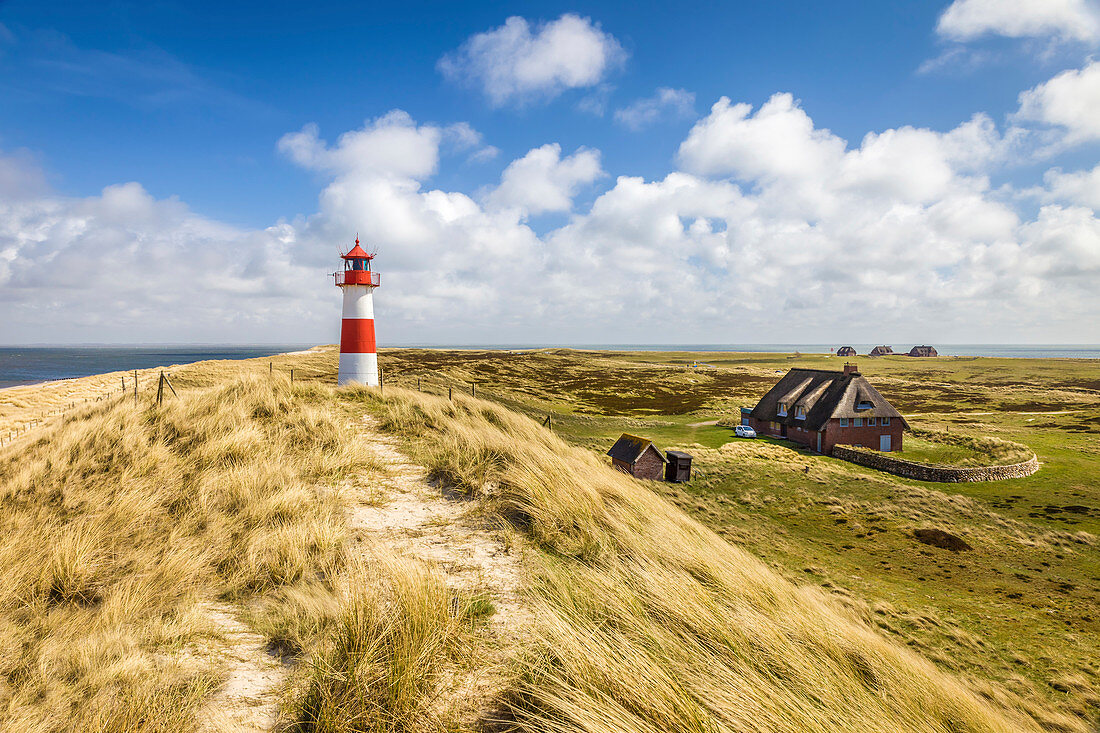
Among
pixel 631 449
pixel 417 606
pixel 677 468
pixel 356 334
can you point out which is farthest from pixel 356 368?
pixel 417 606

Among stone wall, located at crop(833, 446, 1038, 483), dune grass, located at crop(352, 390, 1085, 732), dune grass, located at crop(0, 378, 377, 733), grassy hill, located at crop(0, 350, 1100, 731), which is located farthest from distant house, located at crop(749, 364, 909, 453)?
dune grass, located at crop(0, 378, 377, 733)

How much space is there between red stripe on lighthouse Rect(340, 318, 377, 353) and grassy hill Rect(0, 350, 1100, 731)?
7040mm

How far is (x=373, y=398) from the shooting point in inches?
533

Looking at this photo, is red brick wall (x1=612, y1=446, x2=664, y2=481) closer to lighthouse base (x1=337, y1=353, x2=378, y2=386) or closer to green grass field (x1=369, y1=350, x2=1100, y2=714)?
green grass field (x1=369, y1=350, x2=1100, y2=714)

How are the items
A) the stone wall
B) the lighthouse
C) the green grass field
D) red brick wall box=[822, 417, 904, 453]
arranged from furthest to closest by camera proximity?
red brick wall box=[822, 417, 904, 453], the stone wall, the lighthouse, the green grass field

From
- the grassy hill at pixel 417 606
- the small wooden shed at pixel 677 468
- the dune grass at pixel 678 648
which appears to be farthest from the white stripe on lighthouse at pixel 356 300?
the small wooden shed at pixel 677 468

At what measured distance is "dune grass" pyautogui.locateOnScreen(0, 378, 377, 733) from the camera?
2781mm

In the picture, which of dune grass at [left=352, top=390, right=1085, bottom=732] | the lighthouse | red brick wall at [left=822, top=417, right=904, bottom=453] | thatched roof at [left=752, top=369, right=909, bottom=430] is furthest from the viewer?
thatched roof at [left=752, top=369, right=909, bottom=430]

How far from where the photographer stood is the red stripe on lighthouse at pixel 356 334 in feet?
63.8

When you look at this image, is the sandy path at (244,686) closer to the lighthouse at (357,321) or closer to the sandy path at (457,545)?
the sandy path at (457,545)

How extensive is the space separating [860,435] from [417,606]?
38703mm

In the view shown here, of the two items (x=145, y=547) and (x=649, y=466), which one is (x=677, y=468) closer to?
(x=649, y=466)

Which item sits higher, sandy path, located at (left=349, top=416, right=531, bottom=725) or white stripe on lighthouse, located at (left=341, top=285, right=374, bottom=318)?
white stripe on lighthouse, located at (left=341, top=285, right=374, bottom=318)

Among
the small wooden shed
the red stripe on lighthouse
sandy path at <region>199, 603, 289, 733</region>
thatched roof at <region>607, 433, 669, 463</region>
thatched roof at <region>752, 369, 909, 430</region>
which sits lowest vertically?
the small wooden shed
